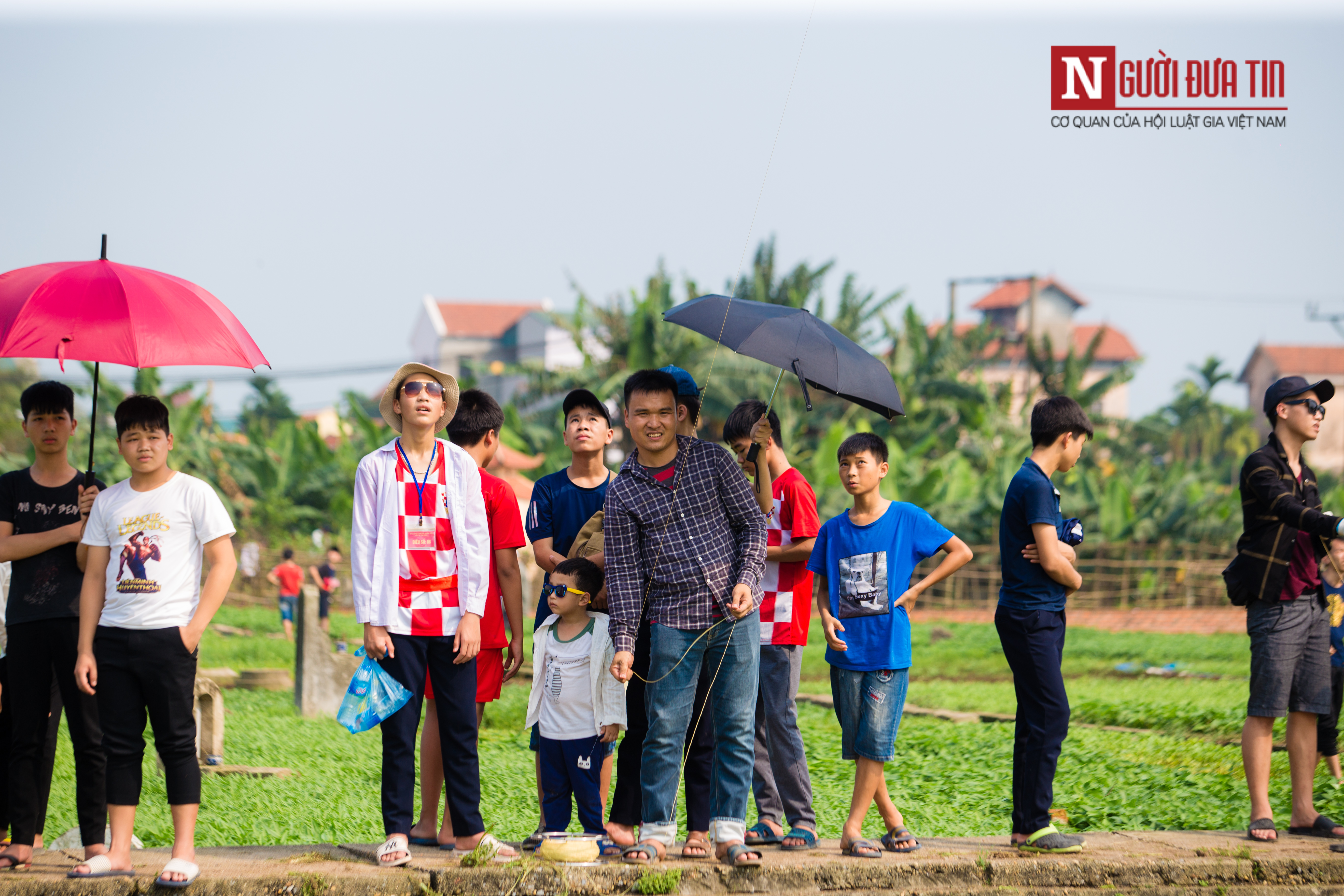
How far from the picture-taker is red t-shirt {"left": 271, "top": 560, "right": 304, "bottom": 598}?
59.2 ft

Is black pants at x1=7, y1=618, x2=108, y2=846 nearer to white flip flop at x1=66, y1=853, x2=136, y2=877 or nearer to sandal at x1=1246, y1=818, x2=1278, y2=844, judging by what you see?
white flip flop at x1=66, y1=853, x2=136, y2=877

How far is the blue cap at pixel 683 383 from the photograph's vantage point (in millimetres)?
4359

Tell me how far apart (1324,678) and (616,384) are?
16.7 meters

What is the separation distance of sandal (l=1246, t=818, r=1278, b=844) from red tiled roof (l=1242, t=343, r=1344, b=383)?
5450 cm

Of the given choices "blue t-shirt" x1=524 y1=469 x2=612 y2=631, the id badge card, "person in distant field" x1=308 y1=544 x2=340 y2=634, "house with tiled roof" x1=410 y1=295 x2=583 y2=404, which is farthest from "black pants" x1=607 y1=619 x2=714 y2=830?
"house with tiled roof" x1=410 y1=295 x2=583 y2=404

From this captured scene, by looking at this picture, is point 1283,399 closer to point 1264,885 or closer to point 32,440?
point 1264,885

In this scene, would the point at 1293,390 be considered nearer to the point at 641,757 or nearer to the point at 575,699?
the point at 641,757

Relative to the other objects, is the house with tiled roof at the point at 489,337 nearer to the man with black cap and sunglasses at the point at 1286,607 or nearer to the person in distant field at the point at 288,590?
the person in distant field at the point at 288,590

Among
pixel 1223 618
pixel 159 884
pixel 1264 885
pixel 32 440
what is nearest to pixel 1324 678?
pixel 1264 885

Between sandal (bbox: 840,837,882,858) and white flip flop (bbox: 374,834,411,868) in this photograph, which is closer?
white flip flop (bbox: 374,834,411,868)

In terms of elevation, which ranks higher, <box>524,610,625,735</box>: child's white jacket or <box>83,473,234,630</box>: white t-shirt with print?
<box>83,473,234,630</box>: white t-shirt with print

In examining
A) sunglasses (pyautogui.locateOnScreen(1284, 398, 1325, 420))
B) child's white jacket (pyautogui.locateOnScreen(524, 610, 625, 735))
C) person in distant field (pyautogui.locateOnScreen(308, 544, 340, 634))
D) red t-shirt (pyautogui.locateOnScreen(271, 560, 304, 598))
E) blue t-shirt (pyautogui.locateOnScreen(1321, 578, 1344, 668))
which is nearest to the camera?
child's white jacket (pyautogui.locateOnScreen(524, 610, 625, 735))

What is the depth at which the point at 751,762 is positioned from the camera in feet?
13.7

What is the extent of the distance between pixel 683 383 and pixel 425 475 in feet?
3.50
